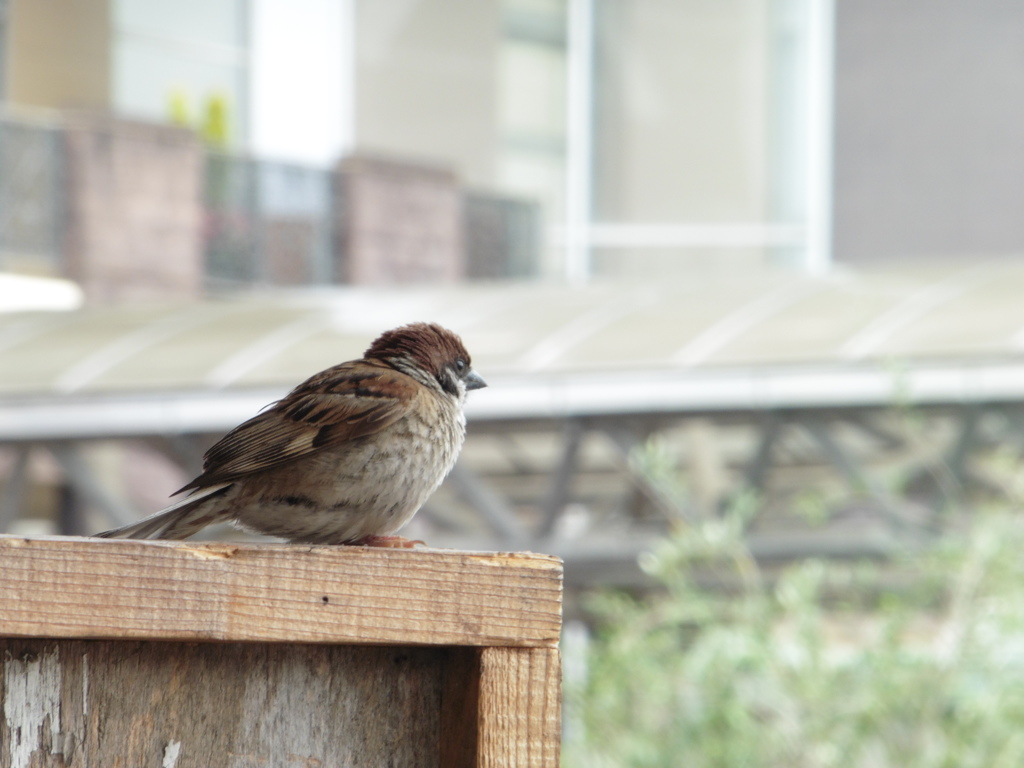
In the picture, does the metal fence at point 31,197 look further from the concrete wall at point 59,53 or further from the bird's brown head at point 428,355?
the bird's brown head at point 428,355

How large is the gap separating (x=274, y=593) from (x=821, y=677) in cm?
334

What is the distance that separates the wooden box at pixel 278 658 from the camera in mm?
1425

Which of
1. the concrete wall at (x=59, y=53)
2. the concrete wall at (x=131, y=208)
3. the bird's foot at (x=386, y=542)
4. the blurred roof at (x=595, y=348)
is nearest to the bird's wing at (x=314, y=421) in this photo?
the bird's foot at (x=386, y=542)

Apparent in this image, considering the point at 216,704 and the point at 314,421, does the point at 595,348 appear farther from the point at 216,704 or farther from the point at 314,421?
the point at 216,704

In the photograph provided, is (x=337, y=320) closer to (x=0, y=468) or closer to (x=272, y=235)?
(x=0, y=468)

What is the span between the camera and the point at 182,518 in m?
1.87

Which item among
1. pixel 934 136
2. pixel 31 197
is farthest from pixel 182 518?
pixel 934 136

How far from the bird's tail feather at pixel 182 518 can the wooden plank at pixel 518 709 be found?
1.53ft

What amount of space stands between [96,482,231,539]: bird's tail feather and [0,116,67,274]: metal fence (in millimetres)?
8574

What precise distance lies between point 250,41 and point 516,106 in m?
2.50

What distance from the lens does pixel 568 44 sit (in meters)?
14.3

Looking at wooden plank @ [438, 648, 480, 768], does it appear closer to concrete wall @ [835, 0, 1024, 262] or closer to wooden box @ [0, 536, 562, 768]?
wooden box @ [0, 536, 562, 768]

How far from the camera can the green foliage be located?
452 cm

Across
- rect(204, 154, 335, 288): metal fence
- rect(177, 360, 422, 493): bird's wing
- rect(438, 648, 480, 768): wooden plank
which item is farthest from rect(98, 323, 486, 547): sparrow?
rect(204, 154, 335, 288): metal fence
